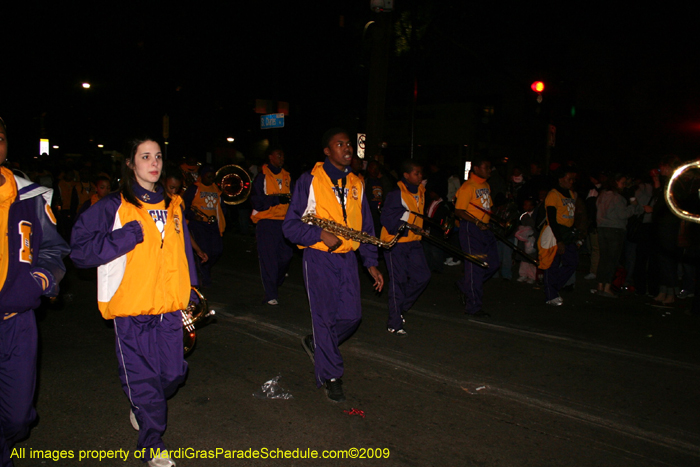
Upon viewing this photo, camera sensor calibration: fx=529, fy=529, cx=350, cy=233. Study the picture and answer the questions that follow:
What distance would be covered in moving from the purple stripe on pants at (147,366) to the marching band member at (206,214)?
198 inches

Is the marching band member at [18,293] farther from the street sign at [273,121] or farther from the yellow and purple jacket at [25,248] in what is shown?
the street sign at [273,121]

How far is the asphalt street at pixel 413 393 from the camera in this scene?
146 inches

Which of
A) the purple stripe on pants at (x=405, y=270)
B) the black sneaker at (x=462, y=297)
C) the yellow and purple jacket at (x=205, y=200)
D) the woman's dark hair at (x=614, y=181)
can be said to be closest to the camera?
the purple stripe on pants at (x=405, y=270)

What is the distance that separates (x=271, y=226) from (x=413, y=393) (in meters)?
3.79

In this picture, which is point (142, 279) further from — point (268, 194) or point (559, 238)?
point (559, 238)

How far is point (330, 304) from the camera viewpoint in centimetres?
447

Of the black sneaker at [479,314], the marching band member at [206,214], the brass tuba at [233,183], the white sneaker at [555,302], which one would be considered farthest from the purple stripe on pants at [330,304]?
the brass tuba at [233,183]

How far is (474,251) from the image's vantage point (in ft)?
24.0

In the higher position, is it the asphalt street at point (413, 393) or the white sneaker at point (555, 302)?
the white sneaker at point (555, 302)

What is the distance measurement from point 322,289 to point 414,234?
2344mm

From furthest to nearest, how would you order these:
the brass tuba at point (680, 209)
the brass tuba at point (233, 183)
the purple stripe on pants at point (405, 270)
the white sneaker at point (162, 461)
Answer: the brass tuba at point (233, 183) → the purple stripe on pants at point (405, 270) → the brass tuba at point (680, 209) → the white sneaker at point (162, 461)

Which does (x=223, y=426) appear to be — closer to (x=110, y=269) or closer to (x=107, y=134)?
(x=110, y=269)

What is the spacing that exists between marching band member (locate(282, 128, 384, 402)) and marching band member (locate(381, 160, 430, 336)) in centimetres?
182

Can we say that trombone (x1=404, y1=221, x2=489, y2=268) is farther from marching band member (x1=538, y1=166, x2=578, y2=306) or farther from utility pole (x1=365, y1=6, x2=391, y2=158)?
utility pole (x1=365, y1=6, x2=391, y2=158)
